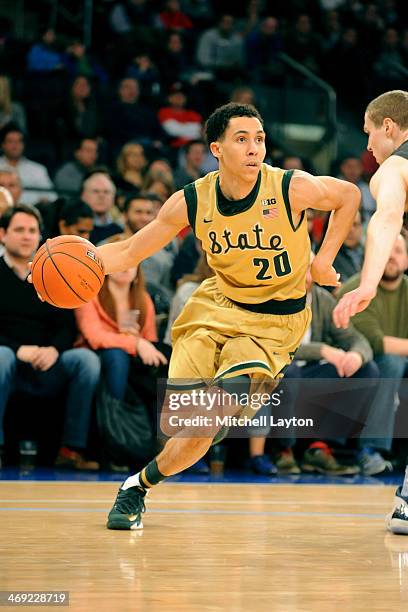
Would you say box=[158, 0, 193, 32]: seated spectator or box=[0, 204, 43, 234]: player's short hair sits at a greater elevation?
box=[158, 0, 193, 32]: seated spectator

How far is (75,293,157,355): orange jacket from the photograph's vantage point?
7.69 meters

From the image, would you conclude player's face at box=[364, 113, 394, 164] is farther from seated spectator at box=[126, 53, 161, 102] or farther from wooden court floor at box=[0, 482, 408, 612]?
seated spectator at box=[126, 53, 161, 102]

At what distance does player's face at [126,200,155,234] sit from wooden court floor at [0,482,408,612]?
218 cm

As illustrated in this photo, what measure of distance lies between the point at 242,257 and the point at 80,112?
261 inches

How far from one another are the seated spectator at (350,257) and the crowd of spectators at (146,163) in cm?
1

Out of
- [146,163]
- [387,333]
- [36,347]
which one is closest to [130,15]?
[146,163]

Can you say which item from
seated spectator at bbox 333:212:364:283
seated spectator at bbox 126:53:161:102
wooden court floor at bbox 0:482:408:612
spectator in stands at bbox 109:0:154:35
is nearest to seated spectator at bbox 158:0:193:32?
spectator in stands at bbox 109:0:154:35

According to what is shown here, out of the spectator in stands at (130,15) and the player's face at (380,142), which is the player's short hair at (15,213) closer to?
the player's face at (380,142)

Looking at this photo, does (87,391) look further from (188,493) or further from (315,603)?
(315,603)

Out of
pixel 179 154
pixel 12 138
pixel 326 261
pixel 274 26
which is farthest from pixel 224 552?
pixel 274 26

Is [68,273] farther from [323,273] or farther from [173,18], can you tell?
[173,18]

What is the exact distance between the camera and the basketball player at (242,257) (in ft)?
16.3

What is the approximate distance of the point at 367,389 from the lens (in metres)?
7.91

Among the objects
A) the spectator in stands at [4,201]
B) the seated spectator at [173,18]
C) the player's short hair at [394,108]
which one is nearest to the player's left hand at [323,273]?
the player's short hair at [394,108]
